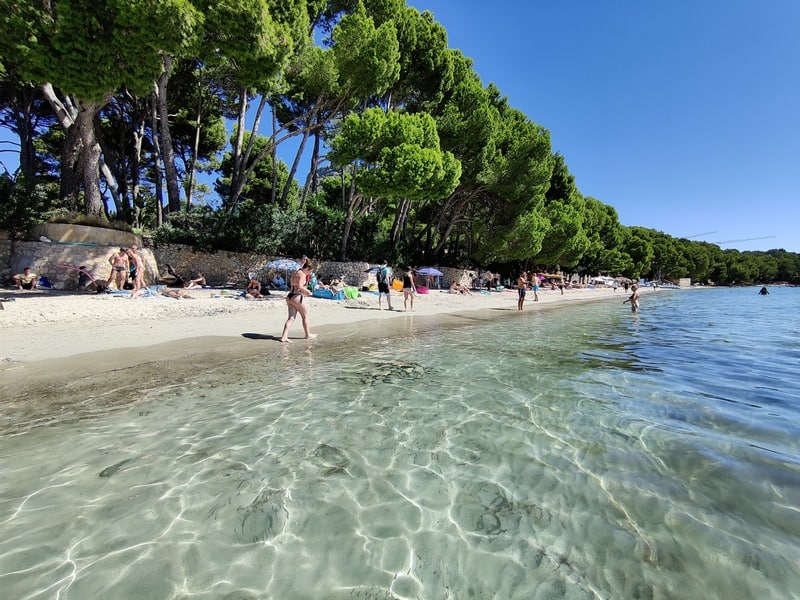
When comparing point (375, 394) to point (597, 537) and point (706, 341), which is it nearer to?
point (597, 537)

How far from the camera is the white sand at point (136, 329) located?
6.76 metres

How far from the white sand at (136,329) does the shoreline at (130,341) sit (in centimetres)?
2

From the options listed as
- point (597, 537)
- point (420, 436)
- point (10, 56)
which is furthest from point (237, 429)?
point (10, 56)

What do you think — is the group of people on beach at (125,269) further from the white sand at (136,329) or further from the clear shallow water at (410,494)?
the clear shallow water at (410,494)

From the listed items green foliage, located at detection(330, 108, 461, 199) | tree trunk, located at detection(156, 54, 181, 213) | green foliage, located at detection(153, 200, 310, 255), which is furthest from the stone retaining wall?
green foliage, located at detection(330, 108, 461, 199)

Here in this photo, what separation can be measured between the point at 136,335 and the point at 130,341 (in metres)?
0.61

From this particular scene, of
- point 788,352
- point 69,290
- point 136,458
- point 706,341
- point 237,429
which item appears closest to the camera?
point 136,458

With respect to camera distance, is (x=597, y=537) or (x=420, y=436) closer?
(x=597, y=537)

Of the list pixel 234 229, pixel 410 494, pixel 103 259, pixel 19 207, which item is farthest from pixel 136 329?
pixel 19 207

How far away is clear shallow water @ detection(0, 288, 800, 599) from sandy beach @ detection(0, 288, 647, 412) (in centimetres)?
176

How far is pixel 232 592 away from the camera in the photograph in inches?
77.7

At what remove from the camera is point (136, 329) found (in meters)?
9.52

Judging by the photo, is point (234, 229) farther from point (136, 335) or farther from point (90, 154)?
point (136, 335)

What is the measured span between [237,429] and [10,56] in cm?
1951
